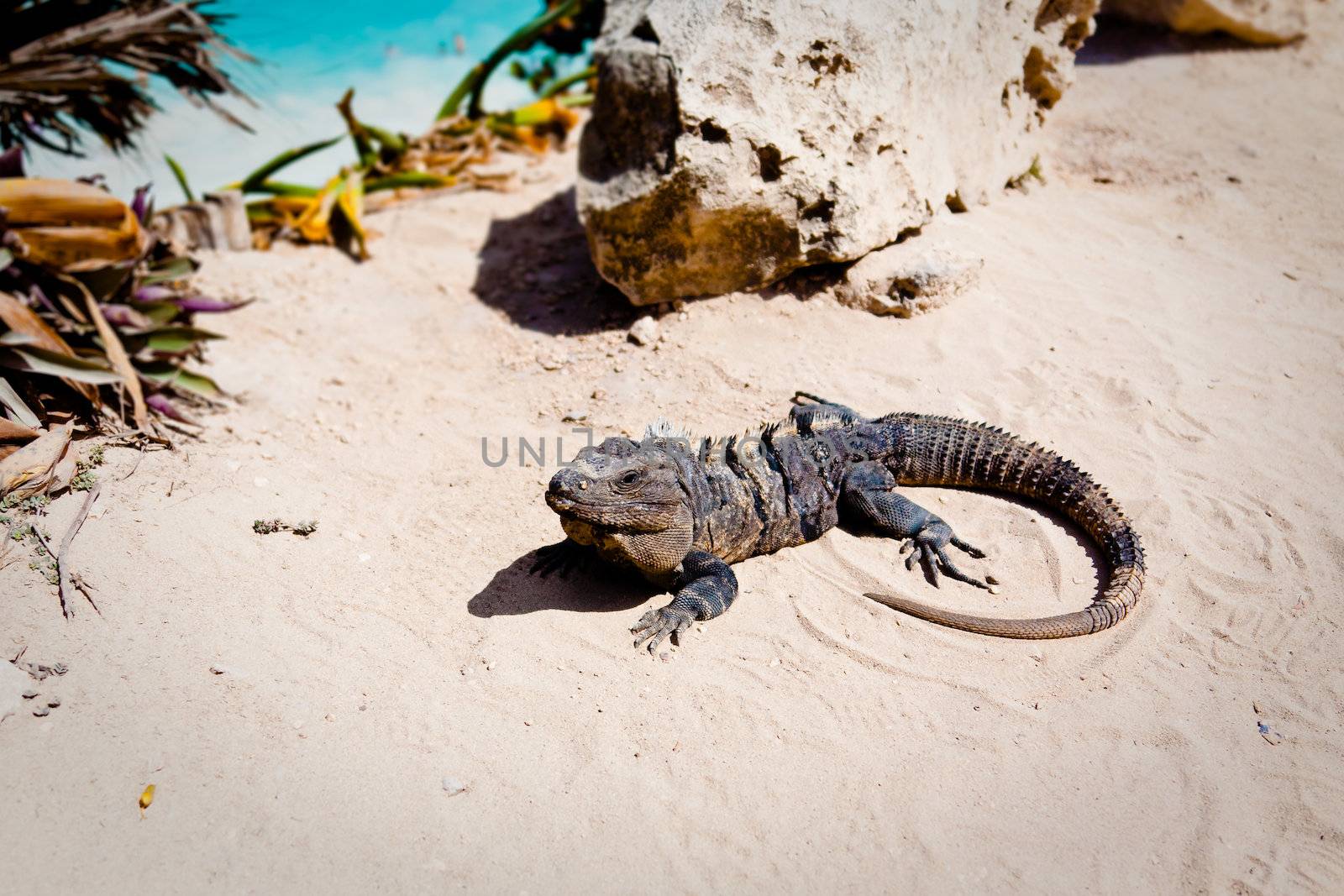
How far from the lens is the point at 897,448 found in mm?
4348

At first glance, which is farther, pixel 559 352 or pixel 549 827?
pixel 559 352

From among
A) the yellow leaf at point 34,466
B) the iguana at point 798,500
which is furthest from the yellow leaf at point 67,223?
the iguana at point 798,500

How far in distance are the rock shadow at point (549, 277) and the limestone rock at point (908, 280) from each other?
1.57 metres

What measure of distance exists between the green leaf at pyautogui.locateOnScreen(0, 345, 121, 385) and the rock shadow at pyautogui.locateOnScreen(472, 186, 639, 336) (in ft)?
9.05

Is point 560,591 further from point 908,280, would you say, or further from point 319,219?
point 319,219

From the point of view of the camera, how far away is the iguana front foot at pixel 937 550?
151 inches

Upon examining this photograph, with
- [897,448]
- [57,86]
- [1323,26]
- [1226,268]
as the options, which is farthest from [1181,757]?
[1323,26]

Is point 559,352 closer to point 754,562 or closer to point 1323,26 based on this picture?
point 754,562

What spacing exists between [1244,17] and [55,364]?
11.2 m

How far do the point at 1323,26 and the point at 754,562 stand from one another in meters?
9.55

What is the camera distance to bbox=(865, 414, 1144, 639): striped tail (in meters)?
3.46

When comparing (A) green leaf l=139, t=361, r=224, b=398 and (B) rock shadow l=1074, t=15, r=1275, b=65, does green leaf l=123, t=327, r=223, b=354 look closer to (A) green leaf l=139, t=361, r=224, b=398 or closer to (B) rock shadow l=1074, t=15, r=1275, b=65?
(A) green leaf l=139, t=361, r=224, b=398

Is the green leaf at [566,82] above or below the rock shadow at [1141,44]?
below

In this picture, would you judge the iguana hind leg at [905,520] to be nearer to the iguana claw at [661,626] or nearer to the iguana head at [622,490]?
the iguana head at [622,490]
